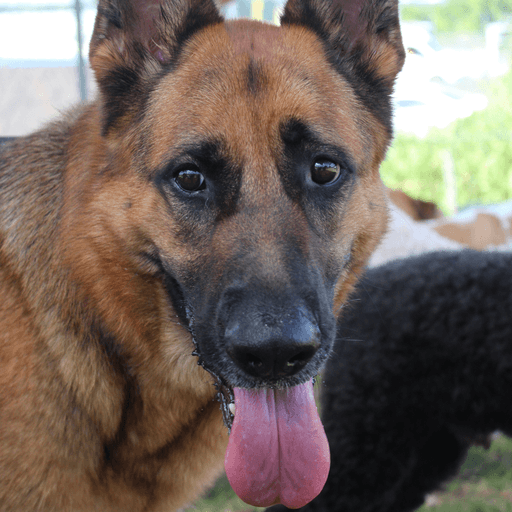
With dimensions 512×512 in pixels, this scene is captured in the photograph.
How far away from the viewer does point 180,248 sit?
2.15 meters

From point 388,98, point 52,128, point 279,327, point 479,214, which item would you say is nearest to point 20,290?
point 52,128

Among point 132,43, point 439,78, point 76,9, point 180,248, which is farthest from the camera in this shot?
point 439,78

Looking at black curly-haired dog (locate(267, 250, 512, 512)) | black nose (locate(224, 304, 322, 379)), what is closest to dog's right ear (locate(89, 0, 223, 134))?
black nose (locate(224, 304, 322, 379))

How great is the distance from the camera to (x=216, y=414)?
8.18 feet

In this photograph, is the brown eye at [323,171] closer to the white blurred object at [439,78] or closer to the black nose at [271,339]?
the black nose at [271,339]

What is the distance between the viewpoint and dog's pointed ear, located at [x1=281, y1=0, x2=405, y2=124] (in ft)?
8.34

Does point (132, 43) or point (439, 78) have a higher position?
point (132, 43)

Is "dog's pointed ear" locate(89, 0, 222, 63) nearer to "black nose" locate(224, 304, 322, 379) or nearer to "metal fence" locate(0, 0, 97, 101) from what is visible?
"black nose" locate(224, 304, 322, 379)

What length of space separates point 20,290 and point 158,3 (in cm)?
132

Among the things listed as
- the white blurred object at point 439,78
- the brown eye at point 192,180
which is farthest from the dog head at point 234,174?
the white blurred object at point 439,78

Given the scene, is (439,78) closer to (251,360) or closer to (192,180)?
(192,180)

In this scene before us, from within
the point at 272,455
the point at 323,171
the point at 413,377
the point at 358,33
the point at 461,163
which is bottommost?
the point at 461,163

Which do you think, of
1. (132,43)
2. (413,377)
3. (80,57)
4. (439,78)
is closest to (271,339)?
(132,43)

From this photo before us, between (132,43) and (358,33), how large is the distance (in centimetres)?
102
